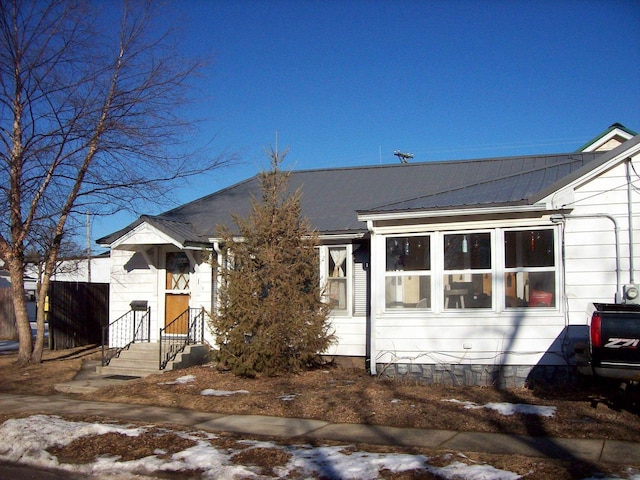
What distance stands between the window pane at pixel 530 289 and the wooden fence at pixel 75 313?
12.4 meters

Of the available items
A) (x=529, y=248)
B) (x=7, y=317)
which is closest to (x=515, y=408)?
(x=529, y=248)

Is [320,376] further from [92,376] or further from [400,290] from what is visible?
[92,376]

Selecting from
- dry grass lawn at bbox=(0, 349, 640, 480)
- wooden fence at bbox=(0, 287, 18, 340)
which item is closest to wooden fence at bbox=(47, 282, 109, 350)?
dry grass lawn at bbox=(0, 349, 640, 480)

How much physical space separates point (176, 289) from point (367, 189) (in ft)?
17.2

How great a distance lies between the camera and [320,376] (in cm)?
1224

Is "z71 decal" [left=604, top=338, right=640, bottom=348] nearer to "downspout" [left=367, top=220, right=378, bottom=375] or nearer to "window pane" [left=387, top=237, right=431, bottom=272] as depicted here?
"window pane" [left=387, top=237, right=431, bottom=272]

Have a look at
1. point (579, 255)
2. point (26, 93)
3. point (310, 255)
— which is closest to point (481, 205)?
point (579, 255)

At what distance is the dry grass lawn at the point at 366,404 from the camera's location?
7.41 meters

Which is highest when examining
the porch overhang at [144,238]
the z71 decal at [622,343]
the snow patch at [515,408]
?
the porch overhang at [144,238]

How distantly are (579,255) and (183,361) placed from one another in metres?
8.07

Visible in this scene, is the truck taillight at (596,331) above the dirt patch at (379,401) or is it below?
above

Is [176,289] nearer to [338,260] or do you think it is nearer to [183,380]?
[183,380]

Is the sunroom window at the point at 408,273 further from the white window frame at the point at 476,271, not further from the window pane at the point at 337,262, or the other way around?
the window pane at the point at 337,262

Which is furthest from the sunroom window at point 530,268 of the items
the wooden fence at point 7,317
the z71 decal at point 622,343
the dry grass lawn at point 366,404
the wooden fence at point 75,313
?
the wooden fence at point 7,317
